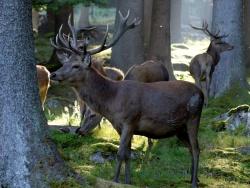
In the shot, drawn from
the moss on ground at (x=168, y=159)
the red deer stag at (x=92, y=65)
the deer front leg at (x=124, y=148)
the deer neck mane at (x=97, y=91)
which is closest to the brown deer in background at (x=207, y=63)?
the red deer stag at (x=92, y=65)

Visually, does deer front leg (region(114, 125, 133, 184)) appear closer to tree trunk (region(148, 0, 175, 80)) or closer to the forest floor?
the forest floor

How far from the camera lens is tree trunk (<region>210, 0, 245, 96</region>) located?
16.4 metres

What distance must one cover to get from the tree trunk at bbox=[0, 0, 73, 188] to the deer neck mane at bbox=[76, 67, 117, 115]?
1.73 meters

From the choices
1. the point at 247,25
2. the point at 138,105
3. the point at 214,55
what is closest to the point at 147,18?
the point at 214,55

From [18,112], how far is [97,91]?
76.9 inches

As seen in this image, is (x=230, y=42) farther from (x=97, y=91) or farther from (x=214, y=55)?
(x=97, y=91)

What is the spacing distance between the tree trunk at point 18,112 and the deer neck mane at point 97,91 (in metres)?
1.73

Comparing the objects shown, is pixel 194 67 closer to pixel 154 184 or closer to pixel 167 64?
pixel 167 64

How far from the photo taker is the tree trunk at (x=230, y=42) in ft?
53.8

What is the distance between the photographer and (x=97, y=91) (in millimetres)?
8578

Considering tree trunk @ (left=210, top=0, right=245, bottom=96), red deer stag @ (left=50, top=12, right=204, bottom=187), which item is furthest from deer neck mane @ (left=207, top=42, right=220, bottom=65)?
red deer stag @ (left=50, top=12, right=204, bottom=187)

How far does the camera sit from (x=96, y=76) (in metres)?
8.70

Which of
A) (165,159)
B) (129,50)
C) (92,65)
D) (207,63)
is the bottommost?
(165,159)

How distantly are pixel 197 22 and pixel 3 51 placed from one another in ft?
209
